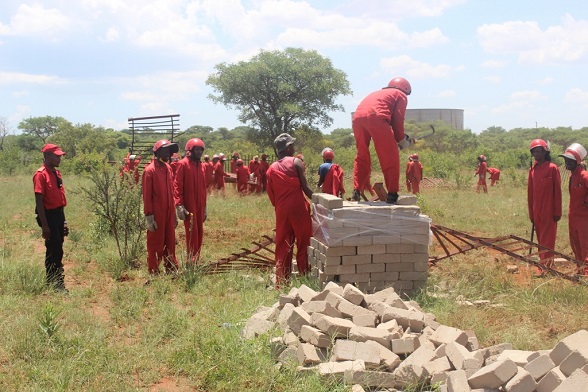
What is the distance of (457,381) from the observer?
371 centimetres

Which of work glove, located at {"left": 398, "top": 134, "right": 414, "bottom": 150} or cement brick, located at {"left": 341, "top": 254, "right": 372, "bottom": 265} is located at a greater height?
work glove, located at {"left": 398, "top": 134, "right": 414, "bottom": 150}

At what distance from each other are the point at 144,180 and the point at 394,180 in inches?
114

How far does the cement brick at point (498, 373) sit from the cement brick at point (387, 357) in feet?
2.06

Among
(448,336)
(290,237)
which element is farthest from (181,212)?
(448,336)

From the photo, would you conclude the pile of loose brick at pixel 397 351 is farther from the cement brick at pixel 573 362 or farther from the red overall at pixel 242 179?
the red overall at pixel 242 179

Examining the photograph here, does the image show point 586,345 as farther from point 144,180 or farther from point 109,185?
point 109,185

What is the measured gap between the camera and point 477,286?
6.49 m

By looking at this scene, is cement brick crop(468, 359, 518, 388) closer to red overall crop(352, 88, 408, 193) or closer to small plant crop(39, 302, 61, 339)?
red overall crop(352, 88, 408, 193)

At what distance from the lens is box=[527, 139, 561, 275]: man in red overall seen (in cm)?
804

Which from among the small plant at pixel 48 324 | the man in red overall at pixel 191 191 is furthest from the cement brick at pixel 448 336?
the man in red overall at pixel 191 191

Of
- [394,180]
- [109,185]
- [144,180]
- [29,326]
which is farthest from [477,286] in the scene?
[109,185]

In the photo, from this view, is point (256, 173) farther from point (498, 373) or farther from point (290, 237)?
point (498, 373)

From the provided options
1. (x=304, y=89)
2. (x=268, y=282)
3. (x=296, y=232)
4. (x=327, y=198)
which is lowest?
(x=268, y=282)

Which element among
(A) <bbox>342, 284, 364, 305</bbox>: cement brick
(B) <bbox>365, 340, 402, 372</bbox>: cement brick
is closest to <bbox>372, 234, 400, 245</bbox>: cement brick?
(A) <bbox>342, 284, 364, 305</bbox>: cement brick
